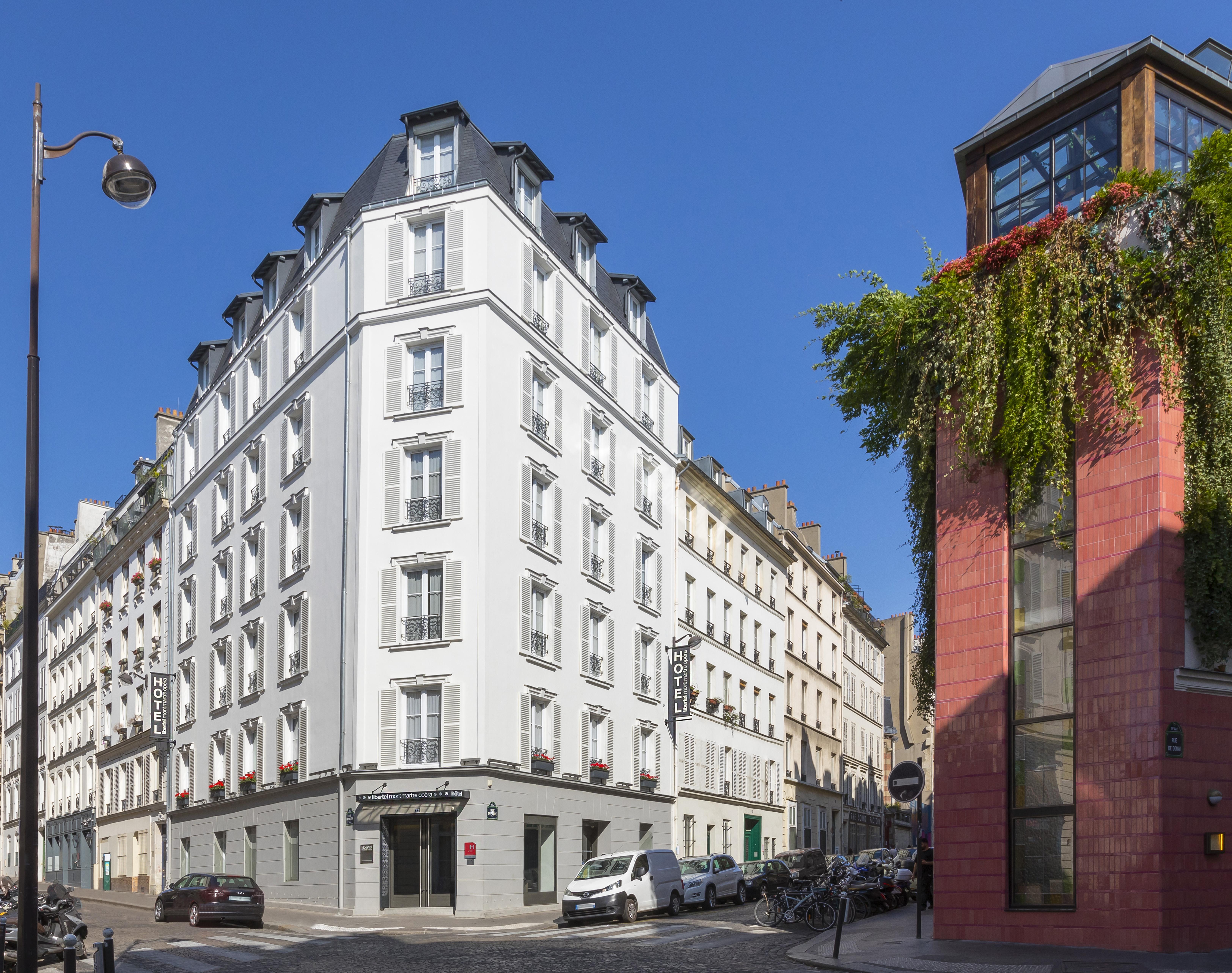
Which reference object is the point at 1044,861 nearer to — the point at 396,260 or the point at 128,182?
→ the point at 128,182

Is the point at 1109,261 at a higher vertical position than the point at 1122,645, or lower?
higher

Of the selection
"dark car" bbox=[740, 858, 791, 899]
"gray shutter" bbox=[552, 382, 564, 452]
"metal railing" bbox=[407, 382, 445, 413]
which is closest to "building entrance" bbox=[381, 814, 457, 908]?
"dark car" bbox=[740, 858, 791, 899]

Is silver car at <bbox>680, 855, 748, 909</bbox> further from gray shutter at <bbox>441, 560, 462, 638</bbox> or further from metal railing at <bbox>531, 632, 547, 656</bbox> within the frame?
gray shutter at <bbox>441, 560, 462, 638</bbox>

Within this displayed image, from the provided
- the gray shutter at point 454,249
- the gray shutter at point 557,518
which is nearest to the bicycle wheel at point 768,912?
the gray shutter at point 557,518

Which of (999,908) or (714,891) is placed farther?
(714,891)

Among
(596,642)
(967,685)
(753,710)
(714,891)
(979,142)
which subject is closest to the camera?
(967,685)

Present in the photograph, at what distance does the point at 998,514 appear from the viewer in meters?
17.5

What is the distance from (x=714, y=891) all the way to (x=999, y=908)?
14490 mm

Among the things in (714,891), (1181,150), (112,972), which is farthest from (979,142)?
(714,891)

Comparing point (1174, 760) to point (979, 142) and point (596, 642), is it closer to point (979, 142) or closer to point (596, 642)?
point (979, 142)

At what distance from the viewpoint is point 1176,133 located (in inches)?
666

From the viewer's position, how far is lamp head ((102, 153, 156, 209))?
12367 mm

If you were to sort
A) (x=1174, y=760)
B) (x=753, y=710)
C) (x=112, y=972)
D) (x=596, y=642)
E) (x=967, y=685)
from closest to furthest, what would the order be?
(x=112, y=972), (x=1174, y=760), (x=967, y=685), (x=596, y=642), (x=753, y=710)

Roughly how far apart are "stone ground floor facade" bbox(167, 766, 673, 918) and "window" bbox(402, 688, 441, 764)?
18.1 inches
